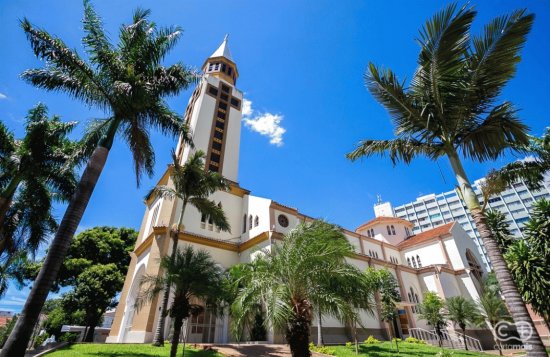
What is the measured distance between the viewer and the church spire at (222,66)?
123ft

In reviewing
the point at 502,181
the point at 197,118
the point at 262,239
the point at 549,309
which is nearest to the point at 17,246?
the point at 262,239

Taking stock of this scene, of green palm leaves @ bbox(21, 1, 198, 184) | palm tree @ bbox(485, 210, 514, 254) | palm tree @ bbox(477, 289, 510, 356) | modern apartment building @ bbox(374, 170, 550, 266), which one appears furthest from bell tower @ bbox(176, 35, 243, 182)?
modern apartment building @ bbox(374, 170, 550, 266)

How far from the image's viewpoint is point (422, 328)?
1146 inches

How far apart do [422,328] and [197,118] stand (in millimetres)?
32684

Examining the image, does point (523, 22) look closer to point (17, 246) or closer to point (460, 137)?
point (460, 137)

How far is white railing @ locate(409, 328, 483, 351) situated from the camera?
88.8 ft

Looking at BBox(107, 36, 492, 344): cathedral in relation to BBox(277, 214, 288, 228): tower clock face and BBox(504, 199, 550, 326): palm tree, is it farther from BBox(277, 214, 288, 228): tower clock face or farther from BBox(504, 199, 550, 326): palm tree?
BBox(504, 199, 550, 326): palm tree

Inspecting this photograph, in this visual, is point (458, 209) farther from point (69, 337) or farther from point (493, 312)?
point (69, 337)

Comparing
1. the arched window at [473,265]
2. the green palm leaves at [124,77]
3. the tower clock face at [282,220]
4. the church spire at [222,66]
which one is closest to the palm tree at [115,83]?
the green palm leaves at [124,77]

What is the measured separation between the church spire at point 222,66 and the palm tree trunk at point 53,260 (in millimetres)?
29074

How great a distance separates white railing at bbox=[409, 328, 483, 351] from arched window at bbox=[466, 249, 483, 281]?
9491 mm

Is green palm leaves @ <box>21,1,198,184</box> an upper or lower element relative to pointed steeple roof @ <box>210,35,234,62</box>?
lower

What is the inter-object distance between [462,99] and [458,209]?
375 feet

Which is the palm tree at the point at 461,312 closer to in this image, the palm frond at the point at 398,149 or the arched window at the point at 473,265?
the arched window at the point at 473,265
